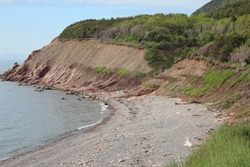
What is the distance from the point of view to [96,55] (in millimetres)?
59781

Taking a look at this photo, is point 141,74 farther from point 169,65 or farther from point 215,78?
point 215,78

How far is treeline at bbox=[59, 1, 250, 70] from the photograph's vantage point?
111 feet

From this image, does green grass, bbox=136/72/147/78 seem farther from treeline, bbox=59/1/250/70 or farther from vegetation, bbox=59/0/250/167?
treeline, bbox=59/1/250/70

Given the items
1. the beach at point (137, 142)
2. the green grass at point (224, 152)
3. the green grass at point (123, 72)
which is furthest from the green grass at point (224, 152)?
the green grass at point (123, 72)

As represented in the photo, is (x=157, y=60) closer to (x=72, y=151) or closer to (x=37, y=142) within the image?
(x=37, y=142)

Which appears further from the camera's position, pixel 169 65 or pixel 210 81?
pixel 169 65

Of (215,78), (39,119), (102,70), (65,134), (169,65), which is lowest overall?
(65,134)

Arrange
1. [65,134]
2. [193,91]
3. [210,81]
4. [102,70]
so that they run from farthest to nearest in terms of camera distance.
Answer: [102,70], [193,91], [210,81], [65,134]

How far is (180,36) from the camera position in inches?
2099

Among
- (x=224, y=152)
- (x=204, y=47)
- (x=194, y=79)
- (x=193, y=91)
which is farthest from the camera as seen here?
(x=204, y=47)

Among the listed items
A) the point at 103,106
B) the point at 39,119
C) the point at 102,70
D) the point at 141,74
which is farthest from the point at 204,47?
the point at 39,119

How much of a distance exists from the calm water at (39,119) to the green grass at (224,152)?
1255 cm

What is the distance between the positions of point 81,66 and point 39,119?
3009 centimetres

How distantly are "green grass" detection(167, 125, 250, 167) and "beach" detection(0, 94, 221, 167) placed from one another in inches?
88.3
